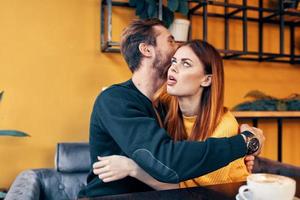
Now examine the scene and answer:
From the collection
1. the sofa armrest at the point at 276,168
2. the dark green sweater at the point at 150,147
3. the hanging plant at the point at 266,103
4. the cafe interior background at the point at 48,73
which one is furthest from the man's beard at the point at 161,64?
the hanging plant at the point at 266,103

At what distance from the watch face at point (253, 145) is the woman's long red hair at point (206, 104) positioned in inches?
9.8

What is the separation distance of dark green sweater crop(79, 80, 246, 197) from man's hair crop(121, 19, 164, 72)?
0.23 metres

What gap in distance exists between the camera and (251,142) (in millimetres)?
993

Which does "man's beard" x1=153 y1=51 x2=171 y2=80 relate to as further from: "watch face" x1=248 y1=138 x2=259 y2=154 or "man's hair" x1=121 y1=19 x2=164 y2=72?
"watch face" x1=248 y1=138 x2=259 y2=154

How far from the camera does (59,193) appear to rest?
1.98 metres

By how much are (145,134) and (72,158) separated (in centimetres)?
121

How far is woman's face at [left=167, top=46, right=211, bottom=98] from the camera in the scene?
1269 mm

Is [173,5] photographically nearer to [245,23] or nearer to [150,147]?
[245,23]

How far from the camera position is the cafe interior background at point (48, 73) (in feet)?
7.62

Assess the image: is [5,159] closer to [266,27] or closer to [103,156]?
[103,156]

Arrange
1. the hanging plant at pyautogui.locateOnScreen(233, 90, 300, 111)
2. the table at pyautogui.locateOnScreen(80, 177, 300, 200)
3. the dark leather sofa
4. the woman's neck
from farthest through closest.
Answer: the hanging plant at pyautogui.locateOnScreen(233, 90, 300, 111)
the dark leather sofa
the woman's neck
the table at pyautogui.locateOnScreen(80, 177, 300, 200)

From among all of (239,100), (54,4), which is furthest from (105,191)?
(239,100)

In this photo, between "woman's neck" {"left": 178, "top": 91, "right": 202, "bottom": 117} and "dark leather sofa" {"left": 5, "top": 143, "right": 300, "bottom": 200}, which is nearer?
"woman's neck" {"left": 178, "top": 91, "right": 202, "bottom": 117}

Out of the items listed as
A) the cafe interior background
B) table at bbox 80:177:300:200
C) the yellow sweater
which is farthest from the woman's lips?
the cafe interior background
